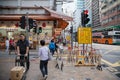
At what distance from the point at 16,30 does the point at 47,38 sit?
406 cm

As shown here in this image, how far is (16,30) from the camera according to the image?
28.9 metres

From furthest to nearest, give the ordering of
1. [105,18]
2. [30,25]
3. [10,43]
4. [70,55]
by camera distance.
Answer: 1. [105,18]
2. [10,43]
3. [70,55]
4. [30,25]

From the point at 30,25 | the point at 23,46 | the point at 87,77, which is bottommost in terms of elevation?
the point at 87,77

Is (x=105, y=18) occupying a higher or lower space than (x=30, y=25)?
higher

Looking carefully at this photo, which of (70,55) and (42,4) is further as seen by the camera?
(42,4)

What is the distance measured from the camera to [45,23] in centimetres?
2873

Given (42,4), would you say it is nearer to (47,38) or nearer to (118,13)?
(47,38)

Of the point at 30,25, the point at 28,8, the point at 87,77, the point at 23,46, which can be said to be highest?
the point at 28,8

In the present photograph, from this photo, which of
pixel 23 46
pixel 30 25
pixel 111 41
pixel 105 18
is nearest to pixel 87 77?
pixel 23 46

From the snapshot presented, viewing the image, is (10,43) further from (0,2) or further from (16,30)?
(0,2)

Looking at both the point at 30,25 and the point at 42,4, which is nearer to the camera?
the point at 30,25

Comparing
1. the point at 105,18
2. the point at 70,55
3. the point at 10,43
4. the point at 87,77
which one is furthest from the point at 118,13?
the point at 87,77

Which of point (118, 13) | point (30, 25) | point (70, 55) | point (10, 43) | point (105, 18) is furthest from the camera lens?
point (105, 18)

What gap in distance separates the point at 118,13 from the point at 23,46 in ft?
196
